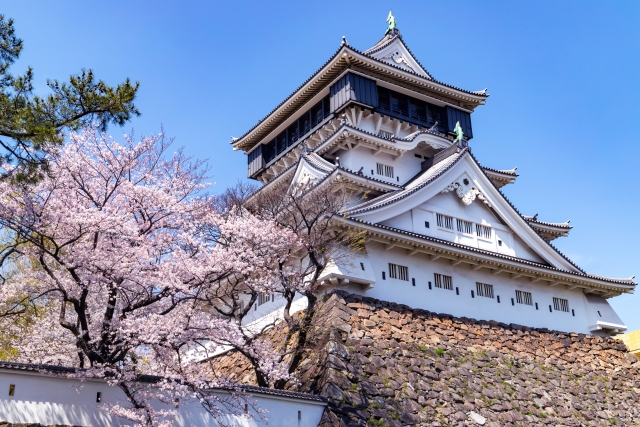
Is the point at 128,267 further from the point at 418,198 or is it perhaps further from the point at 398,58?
the point at 398,58

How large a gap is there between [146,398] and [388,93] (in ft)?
53.9

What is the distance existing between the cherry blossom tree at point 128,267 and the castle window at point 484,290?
7.57 metres

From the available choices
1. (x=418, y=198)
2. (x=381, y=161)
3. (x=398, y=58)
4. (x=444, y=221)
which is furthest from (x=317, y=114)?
(x=444, y=221)

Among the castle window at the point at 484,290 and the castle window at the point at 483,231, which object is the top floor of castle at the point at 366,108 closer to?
the castle window at the point at 483,231

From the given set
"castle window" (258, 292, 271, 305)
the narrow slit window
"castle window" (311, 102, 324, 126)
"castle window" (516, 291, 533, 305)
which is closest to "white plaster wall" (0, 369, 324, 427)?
"castle window" (258, 292, 271, 305)

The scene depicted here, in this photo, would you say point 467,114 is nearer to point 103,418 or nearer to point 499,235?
point 499,235

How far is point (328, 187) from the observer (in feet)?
59.6

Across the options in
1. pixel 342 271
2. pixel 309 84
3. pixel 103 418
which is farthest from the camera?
pixel 309 84

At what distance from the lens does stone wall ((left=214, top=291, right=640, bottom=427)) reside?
1373 cm

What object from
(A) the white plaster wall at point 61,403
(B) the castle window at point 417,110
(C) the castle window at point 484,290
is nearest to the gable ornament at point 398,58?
(B) the castle window at point 417,110

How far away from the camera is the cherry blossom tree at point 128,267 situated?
34.6ft

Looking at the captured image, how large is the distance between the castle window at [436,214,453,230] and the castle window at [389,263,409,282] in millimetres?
2493

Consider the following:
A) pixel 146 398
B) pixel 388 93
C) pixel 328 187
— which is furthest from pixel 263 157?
pixel 146 398

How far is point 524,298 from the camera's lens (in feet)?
63.8
